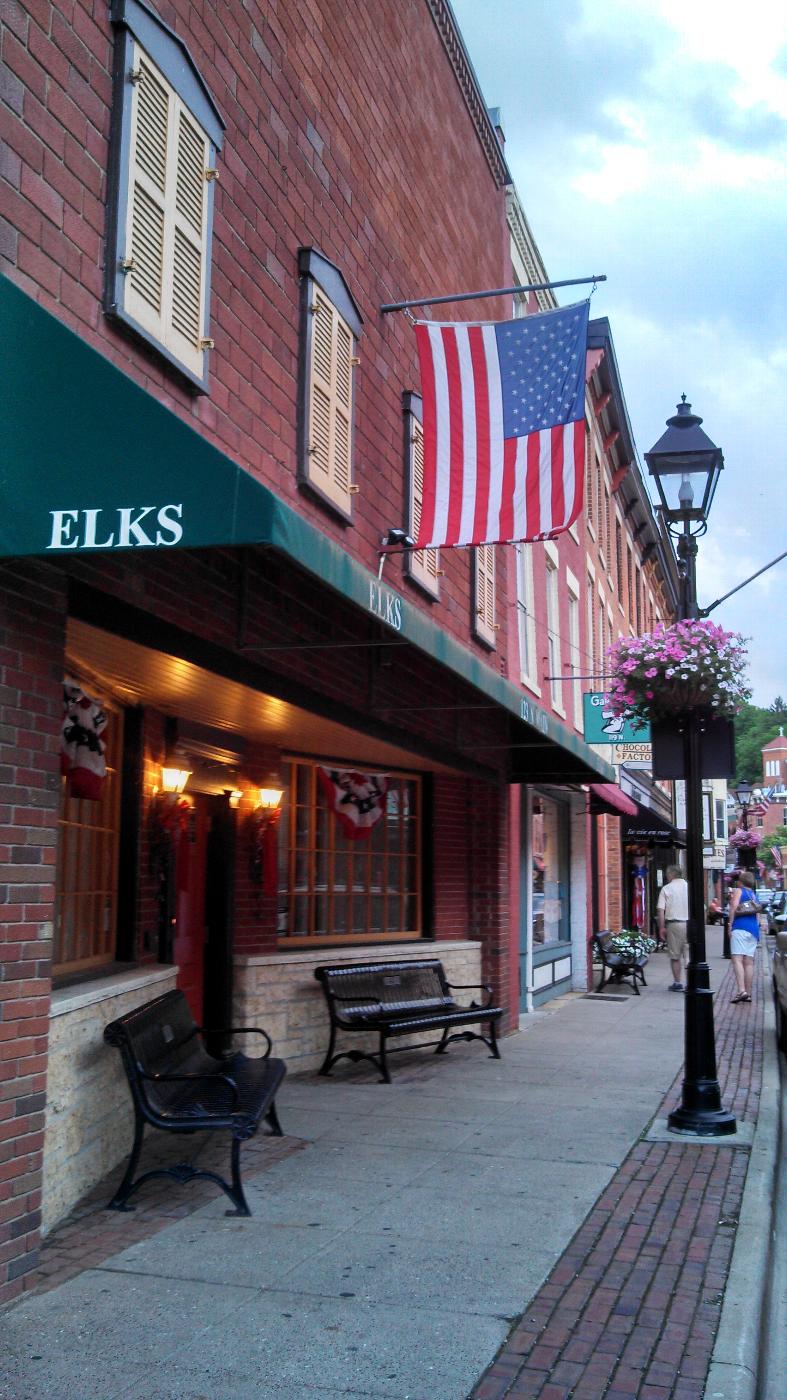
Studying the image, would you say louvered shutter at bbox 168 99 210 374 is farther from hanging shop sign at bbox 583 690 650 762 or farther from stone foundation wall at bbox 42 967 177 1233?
hanging shop sign at bbox 583 690 650 762

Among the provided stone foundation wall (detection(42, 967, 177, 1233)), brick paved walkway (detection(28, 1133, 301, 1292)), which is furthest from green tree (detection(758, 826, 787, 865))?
stone foundation wall (detection(42, 967, 177, 1233))

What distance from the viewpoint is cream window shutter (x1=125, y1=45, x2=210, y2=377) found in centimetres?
605

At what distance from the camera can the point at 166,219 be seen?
6371mm

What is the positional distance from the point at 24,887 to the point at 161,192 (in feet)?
12.1

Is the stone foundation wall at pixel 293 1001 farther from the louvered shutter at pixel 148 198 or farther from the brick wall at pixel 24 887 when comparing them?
the louvered shutter at pixel 148 198

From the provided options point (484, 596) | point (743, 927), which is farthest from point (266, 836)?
point (743, 927)

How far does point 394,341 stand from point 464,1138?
6504 millimetres

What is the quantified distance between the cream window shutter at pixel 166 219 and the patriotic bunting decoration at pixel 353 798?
16.1 feet

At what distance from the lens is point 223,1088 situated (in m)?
6.73

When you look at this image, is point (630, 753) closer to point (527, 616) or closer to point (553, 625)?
point (553, 625)

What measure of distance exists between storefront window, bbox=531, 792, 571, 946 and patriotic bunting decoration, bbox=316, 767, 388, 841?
17.1ft

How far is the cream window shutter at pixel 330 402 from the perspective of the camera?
27.7ft

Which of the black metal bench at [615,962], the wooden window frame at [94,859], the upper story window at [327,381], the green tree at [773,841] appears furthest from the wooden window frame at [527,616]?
the green tree at [773,841]

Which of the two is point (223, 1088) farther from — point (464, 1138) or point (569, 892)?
point (569, 892)
